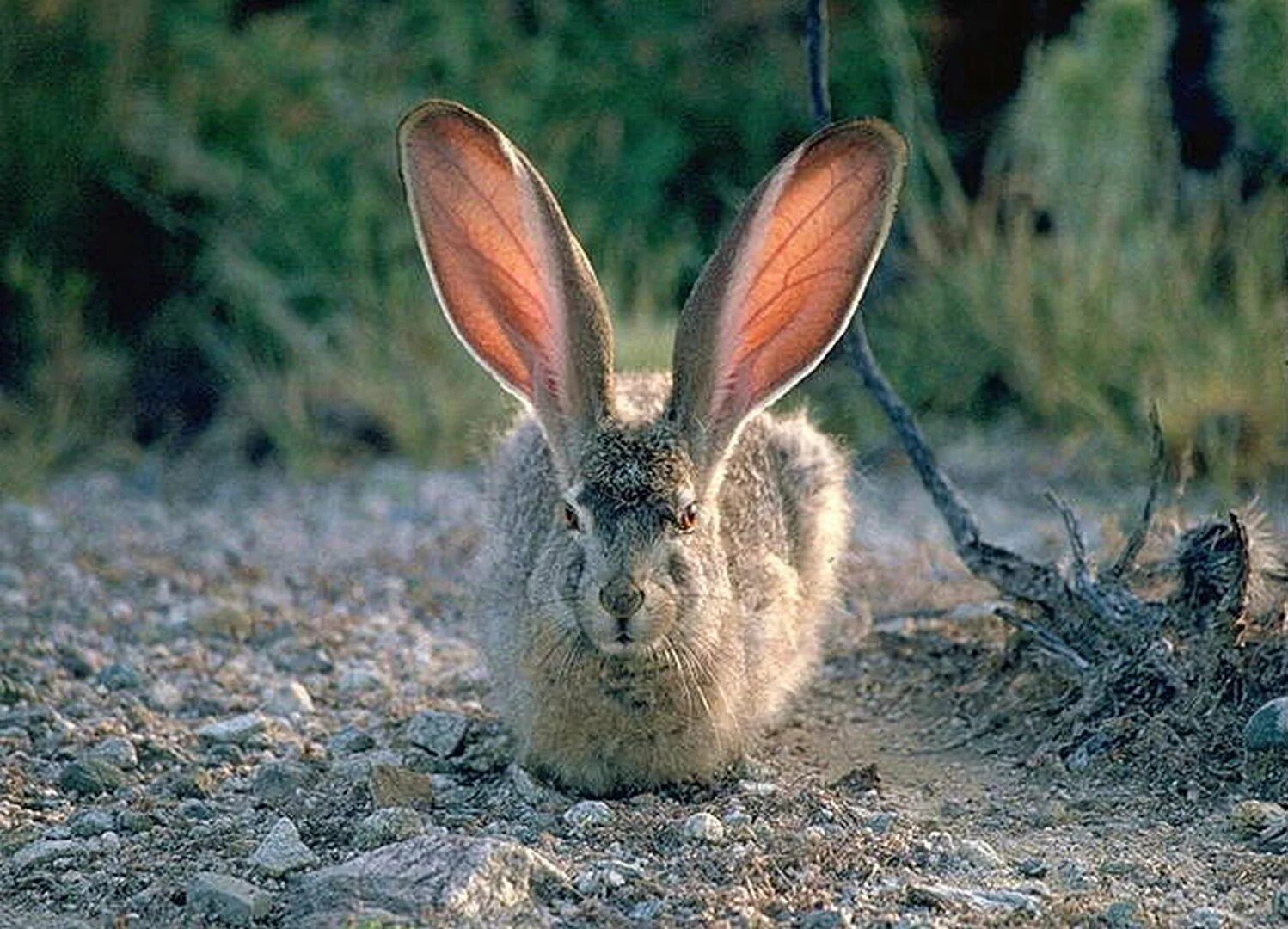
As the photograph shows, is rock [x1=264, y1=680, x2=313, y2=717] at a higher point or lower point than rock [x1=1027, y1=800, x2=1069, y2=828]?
lower

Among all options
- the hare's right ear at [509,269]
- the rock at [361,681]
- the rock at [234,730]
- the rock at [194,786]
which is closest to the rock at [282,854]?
the rock at [194,786]

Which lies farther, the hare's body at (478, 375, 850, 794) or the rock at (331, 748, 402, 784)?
the rock at (331, 748, 402, 784)

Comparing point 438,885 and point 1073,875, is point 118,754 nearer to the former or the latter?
point 438,885

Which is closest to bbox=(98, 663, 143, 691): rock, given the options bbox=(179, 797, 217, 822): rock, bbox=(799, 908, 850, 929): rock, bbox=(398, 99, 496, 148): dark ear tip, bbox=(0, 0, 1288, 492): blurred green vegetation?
bbox=(179, 797, 217, 822): rock

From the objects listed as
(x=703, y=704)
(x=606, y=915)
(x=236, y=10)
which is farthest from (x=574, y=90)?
(x=606, y=915)

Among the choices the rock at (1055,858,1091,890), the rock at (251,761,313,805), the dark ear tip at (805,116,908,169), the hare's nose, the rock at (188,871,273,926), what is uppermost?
the dark ear tip at (805,116,908,169)

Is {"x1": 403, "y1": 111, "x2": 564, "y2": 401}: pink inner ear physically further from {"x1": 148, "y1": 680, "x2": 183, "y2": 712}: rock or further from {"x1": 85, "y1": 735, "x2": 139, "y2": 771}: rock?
{"x1": 148, "y1": 680, "x2": 183, "y2": 712}: rock

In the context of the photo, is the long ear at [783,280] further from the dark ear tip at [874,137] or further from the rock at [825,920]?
the rock at [825,920]
